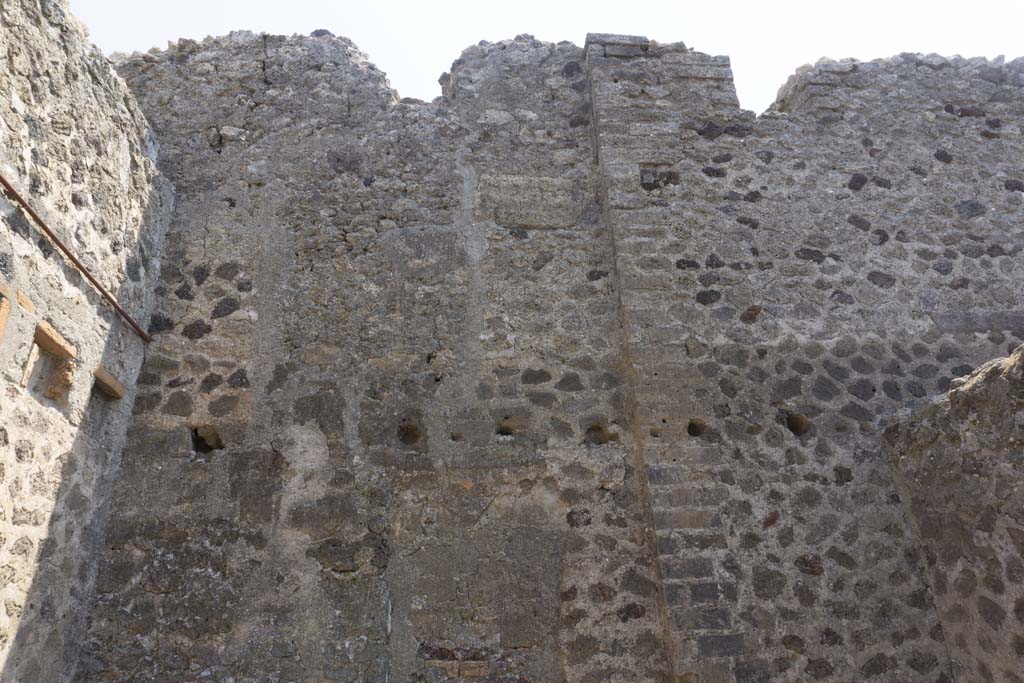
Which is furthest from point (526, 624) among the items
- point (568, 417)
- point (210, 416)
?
point (210, 416)

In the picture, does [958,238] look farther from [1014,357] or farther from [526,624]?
[526,624]

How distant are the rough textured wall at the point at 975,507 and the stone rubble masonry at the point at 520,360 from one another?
25 mm

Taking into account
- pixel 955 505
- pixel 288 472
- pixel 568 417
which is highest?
pixel 568 417

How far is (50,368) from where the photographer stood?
3256mm

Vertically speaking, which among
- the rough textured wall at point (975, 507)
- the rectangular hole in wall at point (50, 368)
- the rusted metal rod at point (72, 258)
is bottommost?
the rough textured wall at point (975, 507)

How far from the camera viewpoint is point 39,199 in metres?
3.15

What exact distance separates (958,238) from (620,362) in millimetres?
2166

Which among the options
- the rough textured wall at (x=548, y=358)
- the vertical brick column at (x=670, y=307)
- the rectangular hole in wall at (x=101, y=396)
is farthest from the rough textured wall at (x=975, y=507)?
the rectangular hole in wall at (x=101, y=396)

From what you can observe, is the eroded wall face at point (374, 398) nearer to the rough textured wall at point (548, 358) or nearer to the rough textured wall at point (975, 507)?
the rough textured wall at point (548, 358)

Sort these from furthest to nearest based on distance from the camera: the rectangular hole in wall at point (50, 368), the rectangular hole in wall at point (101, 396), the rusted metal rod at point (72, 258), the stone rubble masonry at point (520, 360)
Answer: the rectangular hole in wall at point (101, 396) → the stone rubble masonry at point (520, 360) → the rectangular hole in wall at point (50, 368) → the rusted metal rod at point (72, 258)

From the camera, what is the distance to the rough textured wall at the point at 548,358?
3.51 meters

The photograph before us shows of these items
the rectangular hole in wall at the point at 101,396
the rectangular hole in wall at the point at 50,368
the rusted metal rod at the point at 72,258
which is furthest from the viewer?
the rectangular hole in wall at the point at 101,396

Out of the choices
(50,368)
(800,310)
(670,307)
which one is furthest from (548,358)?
(50,368)

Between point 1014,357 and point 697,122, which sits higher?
point 697,122
